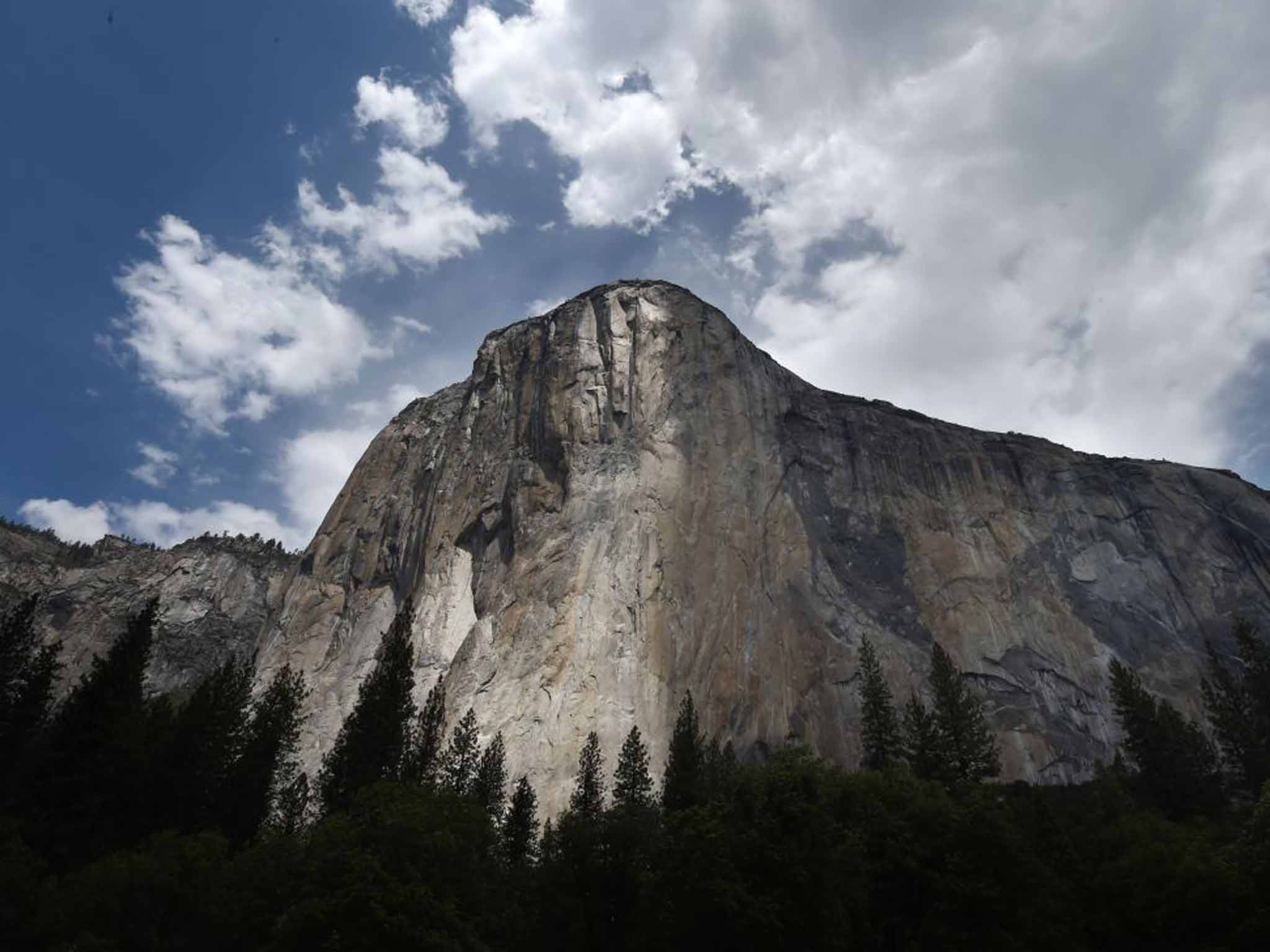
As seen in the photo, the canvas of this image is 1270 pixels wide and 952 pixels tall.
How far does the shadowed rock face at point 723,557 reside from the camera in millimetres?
64688

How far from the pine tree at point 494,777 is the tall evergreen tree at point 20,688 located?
20705 millimetres

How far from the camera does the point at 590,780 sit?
165 feet

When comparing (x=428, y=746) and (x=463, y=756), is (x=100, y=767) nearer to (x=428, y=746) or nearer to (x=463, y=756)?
(x=428, y=746)

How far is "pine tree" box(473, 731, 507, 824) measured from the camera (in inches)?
1840

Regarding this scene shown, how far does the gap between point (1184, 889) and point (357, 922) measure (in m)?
27.7

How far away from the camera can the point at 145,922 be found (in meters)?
24.3

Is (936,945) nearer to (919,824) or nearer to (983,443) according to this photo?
(919,824)

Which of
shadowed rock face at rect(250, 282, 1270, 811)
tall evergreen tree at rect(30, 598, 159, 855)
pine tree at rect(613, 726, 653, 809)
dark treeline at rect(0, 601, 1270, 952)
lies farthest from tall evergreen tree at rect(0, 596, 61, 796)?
pine tree at rect(613, 726, 653, 809)

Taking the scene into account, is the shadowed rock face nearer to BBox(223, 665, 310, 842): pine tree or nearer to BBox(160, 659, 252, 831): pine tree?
BBox(223, 665, 310, 842): pine tree

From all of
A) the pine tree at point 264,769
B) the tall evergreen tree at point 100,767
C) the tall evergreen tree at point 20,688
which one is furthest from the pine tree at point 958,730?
the tall evergreen tree at point 20,688

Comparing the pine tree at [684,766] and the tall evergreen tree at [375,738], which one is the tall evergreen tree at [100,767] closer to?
the tall evergreen tree at [375,738]

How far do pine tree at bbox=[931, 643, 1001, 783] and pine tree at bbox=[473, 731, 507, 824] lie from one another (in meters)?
26.9

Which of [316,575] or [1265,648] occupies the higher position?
[316,575]

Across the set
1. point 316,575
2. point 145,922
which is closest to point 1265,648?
point 145,922
